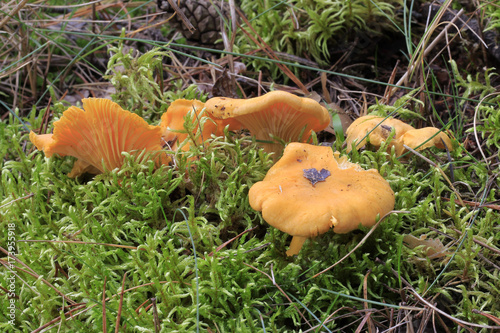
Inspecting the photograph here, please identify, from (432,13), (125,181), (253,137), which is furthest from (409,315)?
(432,13)

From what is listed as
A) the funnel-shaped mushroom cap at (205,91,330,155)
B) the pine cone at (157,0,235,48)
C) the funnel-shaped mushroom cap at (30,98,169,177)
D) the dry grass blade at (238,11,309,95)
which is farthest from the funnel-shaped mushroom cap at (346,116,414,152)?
the pine cone at (157,0,235,48)

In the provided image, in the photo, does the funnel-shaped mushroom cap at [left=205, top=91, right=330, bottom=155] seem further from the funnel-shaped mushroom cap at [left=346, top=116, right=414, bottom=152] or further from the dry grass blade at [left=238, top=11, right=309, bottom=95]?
the dry grass blade at [left=238, top=11, right=309, bottom=95]

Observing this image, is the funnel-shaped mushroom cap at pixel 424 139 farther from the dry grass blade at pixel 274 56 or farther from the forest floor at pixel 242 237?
the dry grass blade at pixel 274 56

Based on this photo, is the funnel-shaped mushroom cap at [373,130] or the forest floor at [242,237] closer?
the forest floor at [242,237]

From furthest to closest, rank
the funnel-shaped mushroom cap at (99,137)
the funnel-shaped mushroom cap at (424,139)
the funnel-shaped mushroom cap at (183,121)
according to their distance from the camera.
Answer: the funnel-shaped mushroom cap at (183,121)
the funnel-shaped mushroom cap at (424,139)
the funnel-shaped mushroom cap at (99,137)

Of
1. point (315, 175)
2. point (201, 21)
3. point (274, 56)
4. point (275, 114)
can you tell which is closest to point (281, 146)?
point (275, 114)

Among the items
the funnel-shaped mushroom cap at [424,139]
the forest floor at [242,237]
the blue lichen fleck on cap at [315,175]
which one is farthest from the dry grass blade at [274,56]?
the blue lichen fleck on cap at [315,175]
